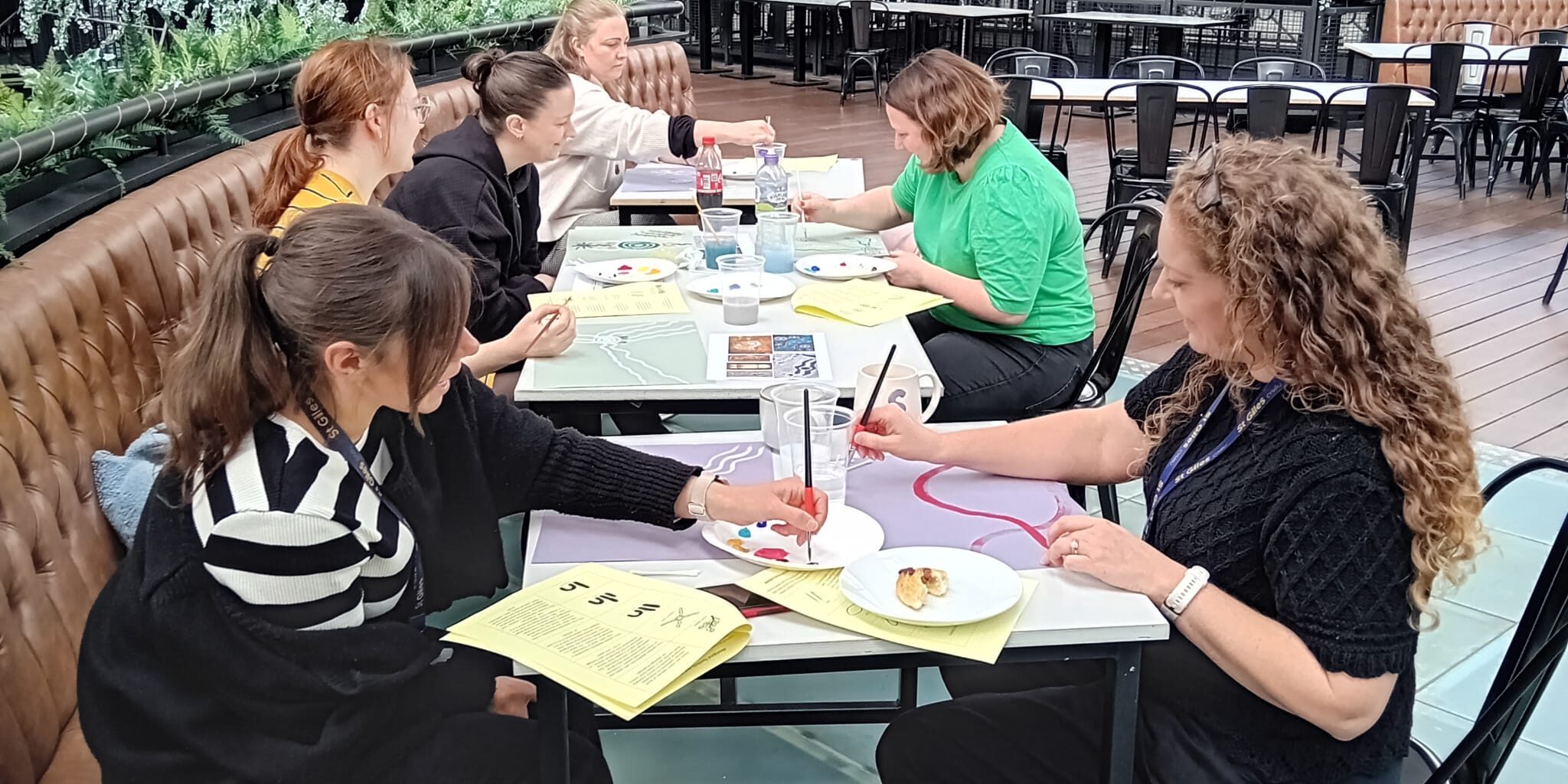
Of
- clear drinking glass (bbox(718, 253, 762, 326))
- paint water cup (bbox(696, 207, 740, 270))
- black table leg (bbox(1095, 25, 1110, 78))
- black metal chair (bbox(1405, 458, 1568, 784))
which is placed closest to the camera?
black metal chair (bbox(1405, 458, 1568, 784))

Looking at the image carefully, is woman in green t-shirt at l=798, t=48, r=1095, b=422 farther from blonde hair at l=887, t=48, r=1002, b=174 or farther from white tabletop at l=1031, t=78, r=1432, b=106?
white tabletop at l=1031, t=78, r=1432, b=106

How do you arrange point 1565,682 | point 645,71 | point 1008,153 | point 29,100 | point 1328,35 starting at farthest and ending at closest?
point 1328,35 < point 645,71 < point 1008,153 < point 1565,682 < point 29,100

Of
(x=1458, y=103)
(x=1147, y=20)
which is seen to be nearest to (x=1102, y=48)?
(x=1147, y=20)

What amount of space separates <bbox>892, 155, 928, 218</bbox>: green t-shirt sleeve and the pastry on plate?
2025 millimetres

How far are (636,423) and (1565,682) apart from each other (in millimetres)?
2233

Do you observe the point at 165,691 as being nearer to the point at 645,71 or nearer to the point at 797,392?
the point at 797,392

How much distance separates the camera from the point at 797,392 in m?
1.86

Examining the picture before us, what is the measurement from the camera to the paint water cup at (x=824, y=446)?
5.82 feet

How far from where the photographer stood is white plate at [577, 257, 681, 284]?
2941mm

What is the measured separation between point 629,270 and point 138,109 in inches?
44.1

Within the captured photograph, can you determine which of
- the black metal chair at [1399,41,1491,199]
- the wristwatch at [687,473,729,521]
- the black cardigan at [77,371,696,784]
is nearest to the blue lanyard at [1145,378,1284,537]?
the wristwatch at [687,473,729,521]

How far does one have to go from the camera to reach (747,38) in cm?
1278

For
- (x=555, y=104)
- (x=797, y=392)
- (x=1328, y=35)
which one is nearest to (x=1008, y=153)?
(x=555, y=104)

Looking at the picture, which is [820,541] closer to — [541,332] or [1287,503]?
[1287,503]
